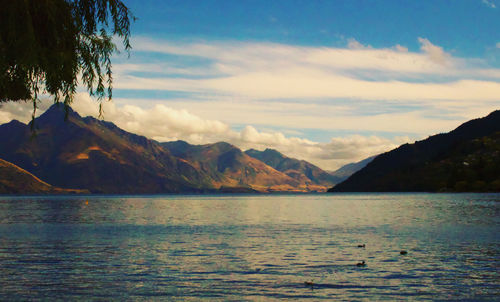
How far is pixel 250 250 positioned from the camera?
5428 cm

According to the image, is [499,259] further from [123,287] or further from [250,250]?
[123,287]

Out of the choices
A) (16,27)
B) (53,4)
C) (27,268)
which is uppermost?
(53,4)

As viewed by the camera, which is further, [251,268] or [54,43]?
[251,268]

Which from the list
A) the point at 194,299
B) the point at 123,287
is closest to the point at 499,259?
the point at 194,299

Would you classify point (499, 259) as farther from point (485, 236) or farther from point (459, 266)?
point (485, 236)

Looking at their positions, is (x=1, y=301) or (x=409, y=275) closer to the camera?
(x=1, y=301)

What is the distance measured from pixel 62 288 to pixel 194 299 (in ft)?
34.1

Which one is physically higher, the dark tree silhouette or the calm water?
the dark tree silhouette

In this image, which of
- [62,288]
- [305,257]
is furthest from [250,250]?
[62,288]

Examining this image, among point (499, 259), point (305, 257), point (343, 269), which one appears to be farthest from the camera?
point (305, 257)

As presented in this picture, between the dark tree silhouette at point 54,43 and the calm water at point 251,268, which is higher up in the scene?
the dark tree silhouette at point 54,43

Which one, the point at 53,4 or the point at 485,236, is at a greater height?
the point at 53,4

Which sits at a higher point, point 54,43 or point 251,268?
point 54,43

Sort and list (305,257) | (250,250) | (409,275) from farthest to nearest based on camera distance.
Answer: (250,250) < (305,257) < (409,275)
